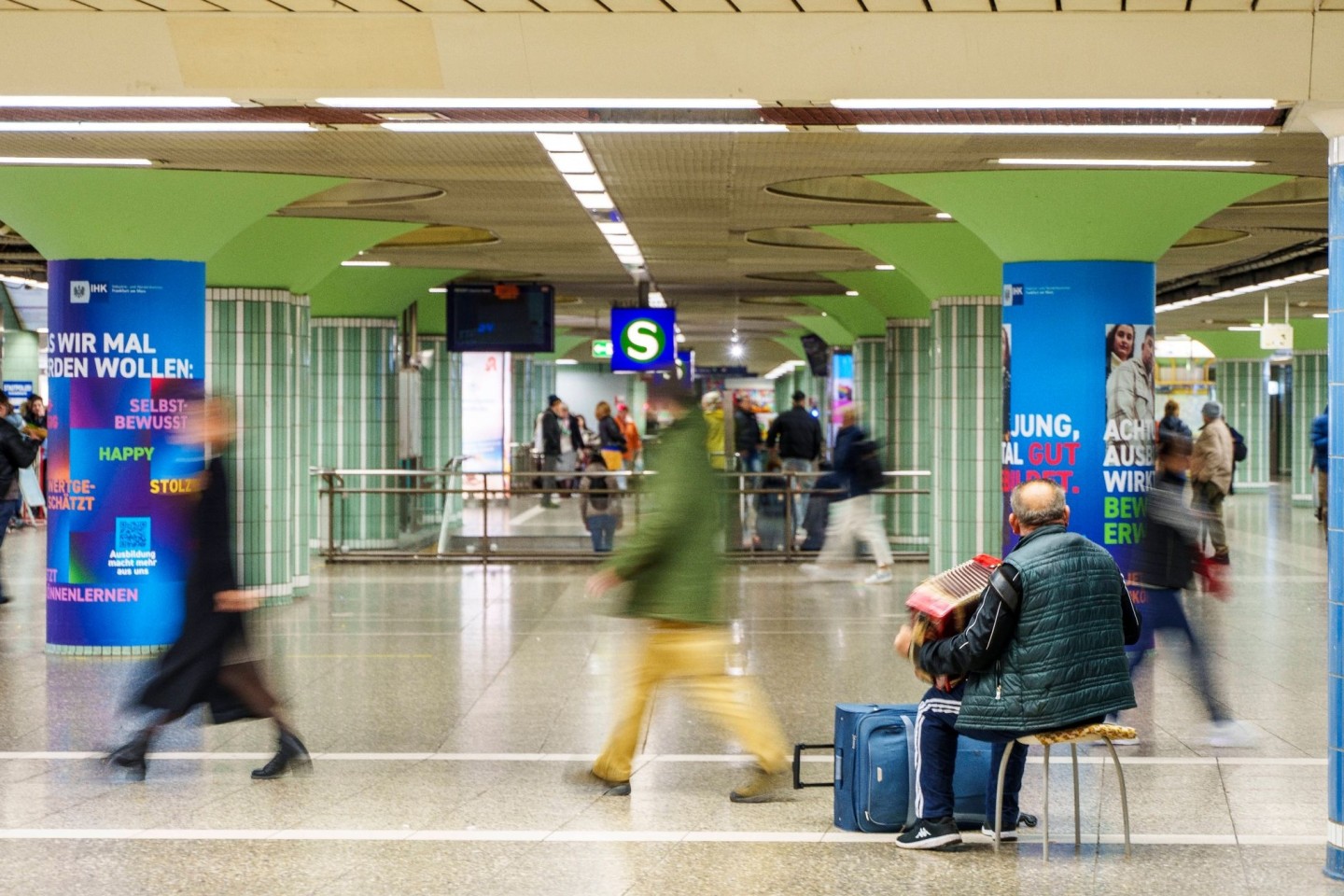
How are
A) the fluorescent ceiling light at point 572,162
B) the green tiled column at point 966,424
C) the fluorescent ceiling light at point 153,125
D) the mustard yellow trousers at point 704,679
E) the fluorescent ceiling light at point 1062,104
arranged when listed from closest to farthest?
the fluorescent ceiling light at point 1062,104 → the mustard yellow trousers at point 704,679 → the fluorescent ceiling light at point 153,125 → the fluorescent ceiling light at point 572,162 → the green tiled column at point 966,424

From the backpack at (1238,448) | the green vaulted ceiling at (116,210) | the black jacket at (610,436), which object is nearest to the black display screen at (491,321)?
the black jacket at (610,436)

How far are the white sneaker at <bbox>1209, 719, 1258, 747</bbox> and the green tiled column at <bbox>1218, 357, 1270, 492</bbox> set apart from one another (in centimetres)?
2938

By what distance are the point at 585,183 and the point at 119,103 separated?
5.86 meters

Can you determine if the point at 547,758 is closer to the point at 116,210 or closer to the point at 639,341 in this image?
the point at 116,210

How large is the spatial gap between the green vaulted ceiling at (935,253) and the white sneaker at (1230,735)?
7.68m

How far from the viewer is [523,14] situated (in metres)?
6.18

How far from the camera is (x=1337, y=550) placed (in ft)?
18.7

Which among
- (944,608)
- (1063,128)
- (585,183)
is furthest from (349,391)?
(944,608)

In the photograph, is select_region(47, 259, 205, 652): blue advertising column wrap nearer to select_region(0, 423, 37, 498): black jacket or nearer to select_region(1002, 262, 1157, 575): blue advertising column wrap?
select_region(0, 423, 37, 498): black jacket

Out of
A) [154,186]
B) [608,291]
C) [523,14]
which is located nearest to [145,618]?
[154,186]

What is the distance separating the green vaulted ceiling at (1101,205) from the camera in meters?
11.2

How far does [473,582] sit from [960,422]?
5148 millimetres

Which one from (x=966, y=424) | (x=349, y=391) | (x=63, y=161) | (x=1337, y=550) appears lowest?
(x=1337, y=550)

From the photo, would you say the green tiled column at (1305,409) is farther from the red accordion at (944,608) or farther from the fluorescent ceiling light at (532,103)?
the fluorescent ceiling light at (532,103)
